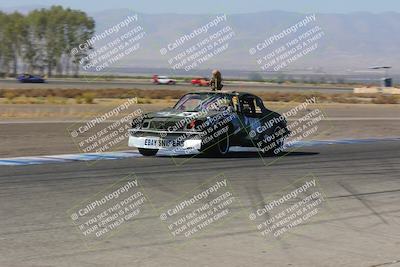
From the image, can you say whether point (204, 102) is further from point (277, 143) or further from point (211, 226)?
point (211, 226)

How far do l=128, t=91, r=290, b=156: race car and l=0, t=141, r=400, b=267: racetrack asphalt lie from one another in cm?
36

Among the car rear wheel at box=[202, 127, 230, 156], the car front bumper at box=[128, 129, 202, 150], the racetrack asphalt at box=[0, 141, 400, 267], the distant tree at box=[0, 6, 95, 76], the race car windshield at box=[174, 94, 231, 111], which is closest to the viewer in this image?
the racetrack asphalt at box=[0, 141, 400, 267]

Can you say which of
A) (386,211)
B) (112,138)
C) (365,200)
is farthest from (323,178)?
(112,138)

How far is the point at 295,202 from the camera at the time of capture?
9820 mm

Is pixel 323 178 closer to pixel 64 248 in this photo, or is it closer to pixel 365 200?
pixel 365 200

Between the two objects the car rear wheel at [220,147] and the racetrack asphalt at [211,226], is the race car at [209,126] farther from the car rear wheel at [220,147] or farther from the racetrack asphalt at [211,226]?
the racetrack asphalt at [211,226]

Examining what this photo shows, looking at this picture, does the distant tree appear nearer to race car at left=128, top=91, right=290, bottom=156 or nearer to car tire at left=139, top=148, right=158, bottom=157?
race car at left=128, top=91, right=290, bottom=156

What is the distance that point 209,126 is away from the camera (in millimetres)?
14516

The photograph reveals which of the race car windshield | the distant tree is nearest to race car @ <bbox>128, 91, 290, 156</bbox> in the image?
the race car windshield

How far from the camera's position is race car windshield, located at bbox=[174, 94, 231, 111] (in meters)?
15.2

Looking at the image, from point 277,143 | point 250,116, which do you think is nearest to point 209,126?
point 250,116

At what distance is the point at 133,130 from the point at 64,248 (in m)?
8.08

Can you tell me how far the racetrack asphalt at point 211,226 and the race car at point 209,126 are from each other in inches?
14.3

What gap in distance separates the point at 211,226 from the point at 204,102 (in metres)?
7.37
